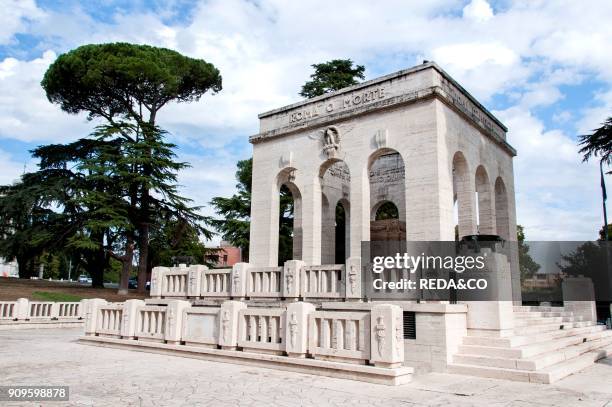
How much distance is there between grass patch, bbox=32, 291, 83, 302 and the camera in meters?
25.0

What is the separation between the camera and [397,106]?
46.3 feet

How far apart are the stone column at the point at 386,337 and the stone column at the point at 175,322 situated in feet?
16.3

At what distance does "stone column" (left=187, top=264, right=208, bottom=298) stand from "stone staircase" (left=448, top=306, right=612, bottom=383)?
6993 mm

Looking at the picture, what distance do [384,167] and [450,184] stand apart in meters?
6.43

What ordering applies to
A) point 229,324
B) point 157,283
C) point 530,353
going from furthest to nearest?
point 157,283 → point 229,324 → point 530,353

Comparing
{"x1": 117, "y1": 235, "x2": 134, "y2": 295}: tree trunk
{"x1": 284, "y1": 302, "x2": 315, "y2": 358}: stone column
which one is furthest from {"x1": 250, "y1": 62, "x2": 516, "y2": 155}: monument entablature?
{"x1": 117, "y1": 235, "x2": 134, "y2": 295}: tree trunk

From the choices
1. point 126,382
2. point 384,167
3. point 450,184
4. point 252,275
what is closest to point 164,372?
point 126,382

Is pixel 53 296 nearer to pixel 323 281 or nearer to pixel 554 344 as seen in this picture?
pixel 323 281

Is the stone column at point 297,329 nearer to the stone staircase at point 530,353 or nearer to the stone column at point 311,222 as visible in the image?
the stone staircase at point 530,353

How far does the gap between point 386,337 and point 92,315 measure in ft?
29.1

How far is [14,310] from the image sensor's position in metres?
19.4

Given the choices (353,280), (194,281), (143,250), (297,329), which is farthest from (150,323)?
(143,250)

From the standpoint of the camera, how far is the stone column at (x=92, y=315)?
1298 cm

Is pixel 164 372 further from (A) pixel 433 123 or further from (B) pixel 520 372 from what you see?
(A) pixel 433 123
